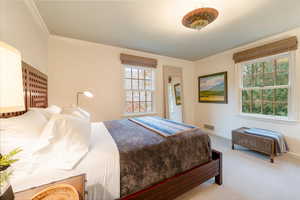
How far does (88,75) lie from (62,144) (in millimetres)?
2127

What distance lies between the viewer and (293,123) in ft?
7.45

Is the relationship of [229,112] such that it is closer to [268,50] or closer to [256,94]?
[256,94]

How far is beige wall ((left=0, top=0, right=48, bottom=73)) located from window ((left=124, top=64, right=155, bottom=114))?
1694mm

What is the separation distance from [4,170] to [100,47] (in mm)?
2815

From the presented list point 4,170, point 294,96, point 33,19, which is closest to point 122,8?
point 33,19

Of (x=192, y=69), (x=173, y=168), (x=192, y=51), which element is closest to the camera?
(x=173, y=168)

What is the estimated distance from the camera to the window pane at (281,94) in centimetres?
238

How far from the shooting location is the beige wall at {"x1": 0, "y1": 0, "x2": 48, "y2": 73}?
1167 mm

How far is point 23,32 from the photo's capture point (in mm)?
1478

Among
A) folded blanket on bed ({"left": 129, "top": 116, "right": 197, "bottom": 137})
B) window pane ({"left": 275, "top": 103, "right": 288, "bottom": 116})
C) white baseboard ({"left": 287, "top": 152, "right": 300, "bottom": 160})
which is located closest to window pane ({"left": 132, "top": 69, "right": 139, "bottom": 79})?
folded blanket on bed ({"left": 129, "top": 116, "right": 197, "bottom": 137})

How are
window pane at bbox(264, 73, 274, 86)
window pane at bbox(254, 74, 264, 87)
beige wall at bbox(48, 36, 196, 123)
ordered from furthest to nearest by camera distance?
window pane at bbox(254, 74, 264, 87), window pane at bbox(264, 73, 274, 86), beige wall at bbox(48, 36, 196, 123)

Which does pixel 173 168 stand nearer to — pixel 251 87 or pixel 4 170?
pixel 4 170

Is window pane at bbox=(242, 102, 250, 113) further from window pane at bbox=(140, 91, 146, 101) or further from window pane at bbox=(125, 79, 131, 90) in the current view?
window pane at bbox=(125, 79, 131, 90)

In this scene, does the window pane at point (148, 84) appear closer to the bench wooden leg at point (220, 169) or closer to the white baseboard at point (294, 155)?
the bench wooden leg at point (220, 169)
